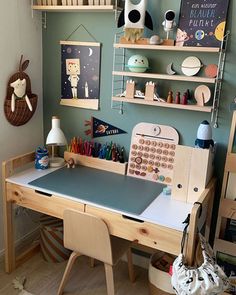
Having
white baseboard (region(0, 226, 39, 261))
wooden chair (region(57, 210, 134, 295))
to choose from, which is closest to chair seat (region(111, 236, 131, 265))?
wooden chair (region(57, 210, 134, 295))

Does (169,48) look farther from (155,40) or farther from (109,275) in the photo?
(109,275)

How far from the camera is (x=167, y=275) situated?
6.23 feet

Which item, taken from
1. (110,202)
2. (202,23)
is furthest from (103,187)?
(202,23)

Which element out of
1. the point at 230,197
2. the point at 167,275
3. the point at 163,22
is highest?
the point at 163,22

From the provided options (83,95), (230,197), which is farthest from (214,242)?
(83,95)

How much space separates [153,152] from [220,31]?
0.81 m

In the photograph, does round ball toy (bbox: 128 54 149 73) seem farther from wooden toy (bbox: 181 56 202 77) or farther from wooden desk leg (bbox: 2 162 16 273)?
wooden desk leg (bbox: 2 162 16 273)

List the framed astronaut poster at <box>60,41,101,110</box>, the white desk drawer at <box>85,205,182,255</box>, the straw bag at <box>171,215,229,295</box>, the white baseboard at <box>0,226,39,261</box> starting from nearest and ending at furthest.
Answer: the straw bag at <box>171,215,229,295</box>, the white desk drawer at <box>85,205,182,255</box>, the framed astronaut poster at <box>60,41,101,110</box>, the white baseboard at <box>0,226,39,261</box>

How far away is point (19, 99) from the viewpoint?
217cm

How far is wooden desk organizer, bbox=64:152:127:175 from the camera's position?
2.19m

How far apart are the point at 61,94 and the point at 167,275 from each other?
1394 mm

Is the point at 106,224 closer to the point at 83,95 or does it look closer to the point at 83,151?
the point at 83,151

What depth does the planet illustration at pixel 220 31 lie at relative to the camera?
5.77ft

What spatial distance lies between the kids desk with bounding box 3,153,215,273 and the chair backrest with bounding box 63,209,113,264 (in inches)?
2.4
